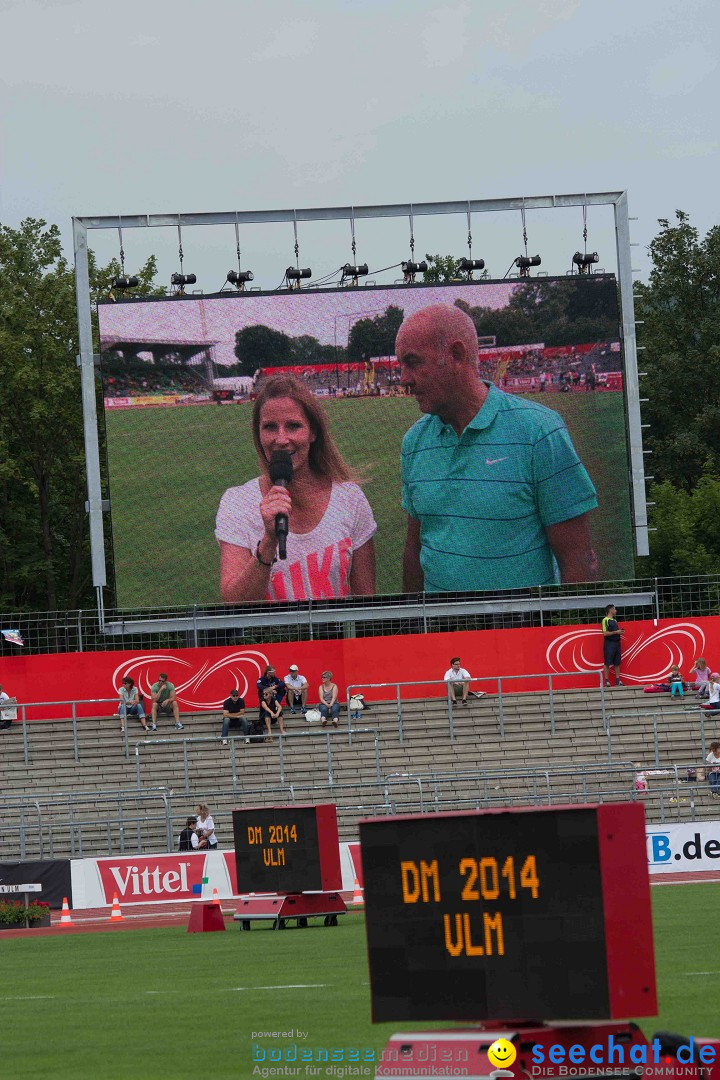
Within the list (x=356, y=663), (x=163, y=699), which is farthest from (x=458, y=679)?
(x=163, y=699)

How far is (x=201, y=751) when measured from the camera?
34281mm

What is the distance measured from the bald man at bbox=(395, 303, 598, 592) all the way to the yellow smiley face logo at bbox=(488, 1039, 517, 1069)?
2799 cm

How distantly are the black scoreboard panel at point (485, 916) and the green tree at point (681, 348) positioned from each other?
5923 centimetres

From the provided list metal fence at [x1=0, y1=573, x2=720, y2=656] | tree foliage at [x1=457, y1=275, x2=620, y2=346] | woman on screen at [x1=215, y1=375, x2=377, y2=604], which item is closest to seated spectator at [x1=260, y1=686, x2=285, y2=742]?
metal fence at [x1=0, y1=573, x2=720, y2=656]

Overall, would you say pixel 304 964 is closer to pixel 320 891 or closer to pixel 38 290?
pixel 320 891

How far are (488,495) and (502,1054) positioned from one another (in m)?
28.1

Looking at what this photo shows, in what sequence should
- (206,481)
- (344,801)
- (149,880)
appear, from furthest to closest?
(206,481) → (344,801) → (149,880)

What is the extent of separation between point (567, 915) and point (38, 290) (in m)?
50.7

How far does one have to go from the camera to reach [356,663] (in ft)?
122

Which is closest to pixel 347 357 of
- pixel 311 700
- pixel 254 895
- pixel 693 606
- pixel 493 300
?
pixel 493 300

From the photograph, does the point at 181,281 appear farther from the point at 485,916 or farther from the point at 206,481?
the point at 485,916

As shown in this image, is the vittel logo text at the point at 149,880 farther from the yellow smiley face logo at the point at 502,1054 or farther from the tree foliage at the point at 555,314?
the yellow smiley face logo at the point at 502,1054

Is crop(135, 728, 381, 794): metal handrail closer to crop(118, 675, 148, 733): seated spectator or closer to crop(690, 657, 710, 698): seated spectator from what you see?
crop(118, 675, 148, 733): seated spectator

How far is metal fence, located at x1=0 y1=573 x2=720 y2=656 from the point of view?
3584 centimetres
